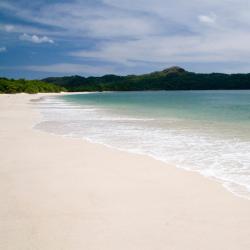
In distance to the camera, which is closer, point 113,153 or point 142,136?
point 113,153

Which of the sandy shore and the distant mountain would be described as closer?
the sandy shore

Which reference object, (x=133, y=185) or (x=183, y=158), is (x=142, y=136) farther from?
(x=133, y=185)

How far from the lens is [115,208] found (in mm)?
4758

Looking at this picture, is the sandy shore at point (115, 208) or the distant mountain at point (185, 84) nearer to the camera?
the sandy shore at point (115, 208)

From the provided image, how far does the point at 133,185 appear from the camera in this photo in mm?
5875

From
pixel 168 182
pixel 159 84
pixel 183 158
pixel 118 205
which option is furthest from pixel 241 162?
pixel 159 84

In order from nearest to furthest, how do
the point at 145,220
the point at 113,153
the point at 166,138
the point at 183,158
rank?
the point at 145,220 < the point at 183,158 < the point at 113,153 < the point at 166,138

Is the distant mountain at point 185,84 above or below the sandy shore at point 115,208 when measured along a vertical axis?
above

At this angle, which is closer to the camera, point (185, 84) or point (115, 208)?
point (115, 208)

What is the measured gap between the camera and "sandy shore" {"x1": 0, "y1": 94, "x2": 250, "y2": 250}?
379cm

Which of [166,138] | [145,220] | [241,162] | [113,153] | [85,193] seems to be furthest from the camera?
[166,138]

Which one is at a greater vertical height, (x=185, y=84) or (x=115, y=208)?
(x=185, y=84)

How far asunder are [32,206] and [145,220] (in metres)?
1.68

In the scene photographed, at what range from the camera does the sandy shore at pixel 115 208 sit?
3785 millimetres
